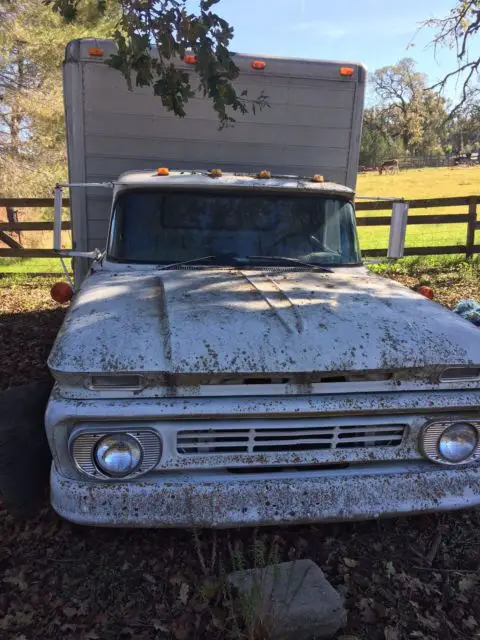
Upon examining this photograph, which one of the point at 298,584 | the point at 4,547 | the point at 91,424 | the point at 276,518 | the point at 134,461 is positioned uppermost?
the point at 91,424

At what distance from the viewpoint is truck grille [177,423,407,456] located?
269cm

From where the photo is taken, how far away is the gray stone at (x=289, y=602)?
95.0 inches

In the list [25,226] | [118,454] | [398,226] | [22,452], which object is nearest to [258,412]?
[118,454]

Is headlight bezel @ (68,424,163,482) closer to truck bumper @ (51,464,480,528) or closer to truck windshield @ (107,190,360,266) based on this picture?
truck bumper @ (51,464,480,528)

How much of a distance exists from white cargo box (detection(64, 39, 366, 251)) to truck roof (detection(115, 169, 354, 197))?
2.83 feet

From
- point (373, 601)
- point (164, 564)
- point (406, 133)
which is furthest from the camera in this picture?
point (406, 133)

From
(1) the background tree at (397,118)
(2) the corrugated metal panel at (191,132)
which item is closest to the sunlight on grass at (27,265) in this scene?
(2) the corrugated metal panel at (191,132)

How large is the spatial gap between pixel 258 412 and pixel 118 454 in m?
0.68

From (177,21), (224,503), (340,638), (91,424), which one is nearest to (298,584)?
(340,638)

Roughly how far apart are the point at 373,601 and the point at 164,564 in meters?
1.08

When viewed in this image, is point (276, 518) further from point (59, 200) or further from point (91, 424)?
point (59, 200)

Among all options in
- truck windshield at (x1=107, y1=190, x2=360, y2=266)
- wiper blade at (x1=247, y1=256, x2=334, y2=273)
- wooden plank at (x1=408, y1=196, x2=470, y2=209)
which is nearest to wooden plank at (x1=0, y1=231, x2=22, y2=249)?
wooden plank at (x1=408, y1=196, x2=470, y2=209)

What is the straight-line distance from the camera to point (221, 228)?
4105mm

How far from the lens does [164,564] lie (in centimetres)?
301
